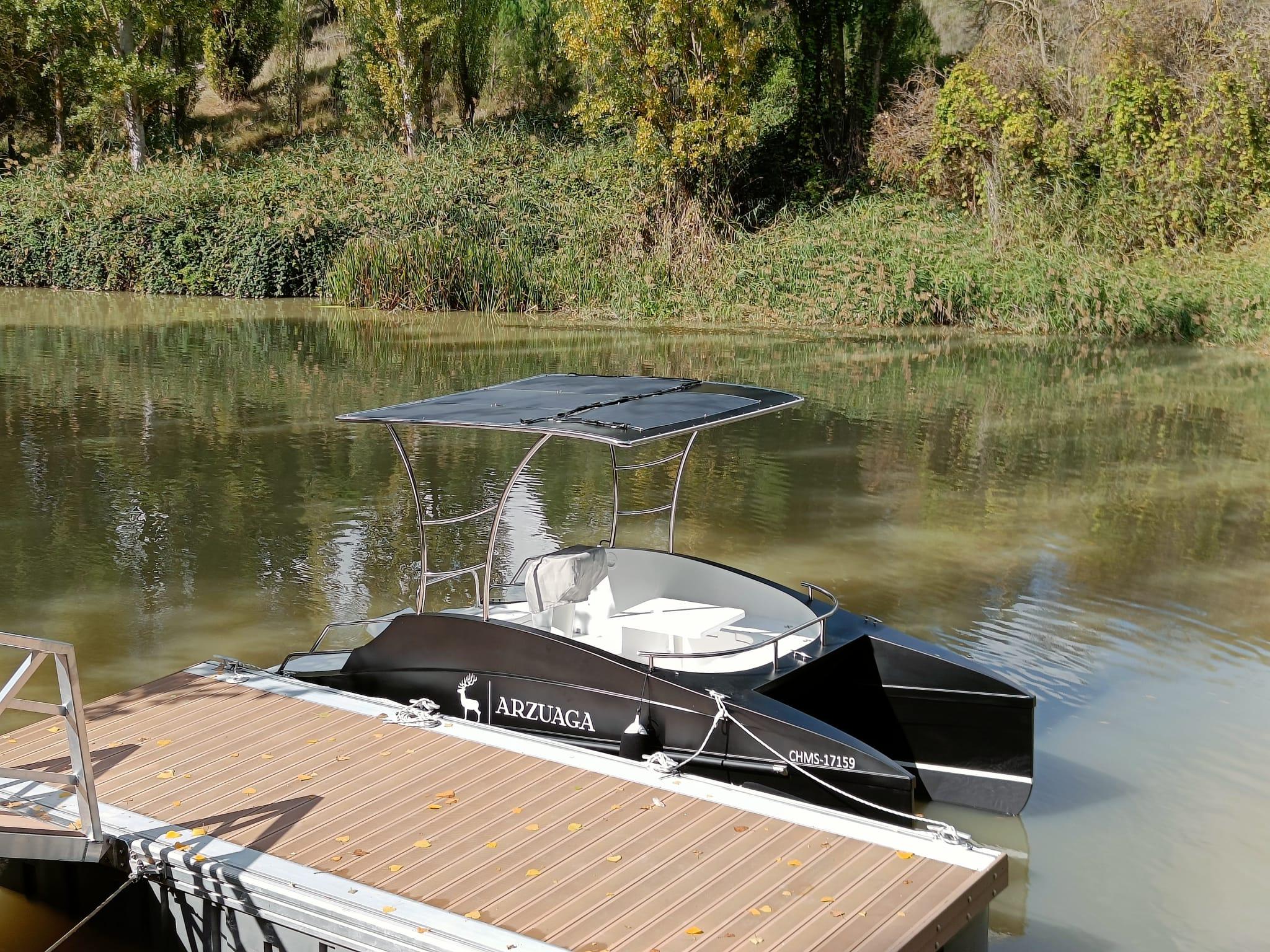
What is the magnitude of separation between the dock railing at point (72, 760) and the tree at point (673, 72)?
999 inches

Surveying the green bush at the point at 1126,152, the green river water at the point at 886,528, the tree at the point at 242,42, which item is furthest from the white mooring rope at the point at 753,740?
A: the tree at the point at 242,42

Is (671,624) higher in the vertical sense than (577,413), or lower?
lower

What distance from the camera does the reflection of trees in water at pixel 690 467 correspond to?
1042cm

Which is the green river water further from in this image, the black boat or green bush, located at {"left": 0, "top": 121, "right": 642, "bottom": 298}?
green bush, located at {"left": 0, "top": 121, "right": 642, "bottom": 298}

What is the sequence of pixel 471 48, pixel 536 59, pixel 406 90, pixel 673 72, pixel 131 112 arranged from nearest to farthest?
pixel 673 72 → pixel 406 90 → pixel 131 112 → pixel 471 48 → pixel 536 59

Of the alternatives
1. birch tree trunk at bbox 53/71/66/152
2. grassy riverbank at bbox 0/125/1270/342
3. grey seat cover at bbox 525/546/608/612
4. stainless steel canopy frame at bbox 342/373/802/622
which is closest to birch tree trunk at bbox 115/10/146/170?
grassy riverbank at bbox 0/125/1270/342

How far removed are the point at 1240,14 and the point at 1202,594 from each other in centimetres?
2097

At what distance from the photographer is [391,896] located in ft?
15.7

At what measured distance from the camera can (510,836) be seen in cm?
536

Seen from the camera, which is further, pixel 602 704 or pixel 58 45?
pixel 58 45

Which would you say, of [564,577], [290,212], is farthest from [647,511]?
[290,212]

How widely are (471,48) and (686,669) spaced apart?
3796 cm

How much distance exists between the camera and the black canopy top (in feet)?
21.7

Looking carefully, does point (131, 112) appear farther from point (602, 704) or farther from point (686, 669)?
point (602, 704)
